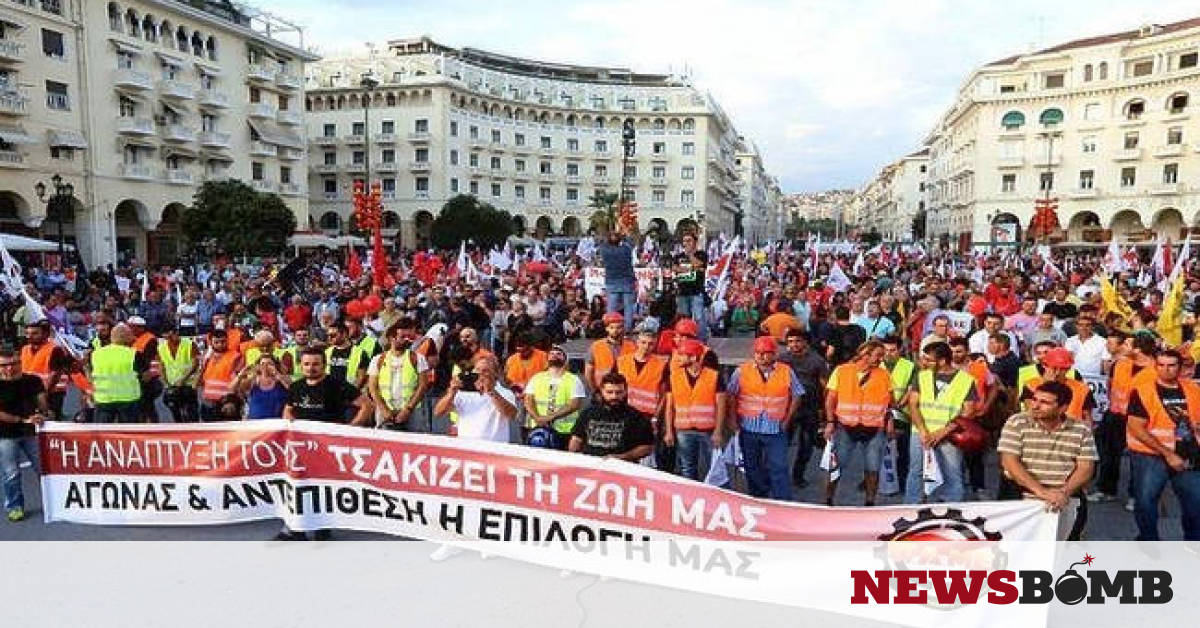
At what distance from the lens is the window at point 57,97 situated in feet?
116

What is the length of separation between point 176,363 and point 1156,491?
29.6 feet

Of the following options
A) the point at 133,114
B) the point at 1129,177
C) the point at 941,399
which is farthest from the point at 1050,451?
the point at 1129,177

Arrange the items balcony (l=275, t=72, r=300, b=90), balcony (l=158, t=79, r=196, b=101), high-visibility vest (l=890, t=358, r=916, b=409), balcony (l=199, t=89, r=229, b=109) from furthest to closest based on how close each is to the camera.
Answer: balcony (l=275, t=72, r=300, b=90) → balcony (l=199, t=89, r=229, b=109) → balcony (l=158, t=79, r=196, b=101) → high-visibility vest (l=890, t=358, r=916, b=409)

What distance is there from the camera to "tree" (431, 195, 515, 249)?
177ft

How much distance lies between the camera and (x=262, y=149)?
48.6m

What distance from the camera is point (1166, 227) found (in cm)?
5897

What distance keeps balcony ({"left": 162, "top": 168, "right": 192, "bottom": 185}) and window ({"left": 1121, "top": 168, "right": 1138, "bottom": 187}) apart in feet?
211

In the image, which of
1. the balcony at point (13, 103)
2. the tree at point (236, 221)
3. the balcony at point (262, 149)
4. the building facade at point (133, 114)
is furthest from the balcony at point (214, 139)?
the balcony at point (13, 103)

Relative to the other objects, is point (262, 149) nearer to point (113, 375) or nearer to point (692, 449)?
point (113, 375)

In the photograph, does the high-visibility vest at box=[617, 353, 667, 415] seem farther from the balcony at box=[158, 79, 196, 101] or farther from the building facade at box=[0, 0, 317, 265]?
the balcony at box=[158, 79, 196, 101]

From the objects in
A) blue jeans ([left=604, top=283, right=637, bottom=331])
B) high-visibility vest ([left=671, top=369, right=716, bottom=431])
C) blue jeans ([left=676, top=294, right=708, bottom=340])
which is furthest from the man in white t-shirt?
blue jeans ([left=676, top=294, right=708, bottom=340])

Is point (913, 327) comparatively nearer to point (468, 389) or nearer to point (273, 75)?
point (468, 389)

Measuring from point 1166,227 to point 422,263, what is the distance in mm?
60225

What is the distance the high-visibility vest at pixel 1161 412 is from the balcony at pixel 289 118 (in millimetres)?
52409
